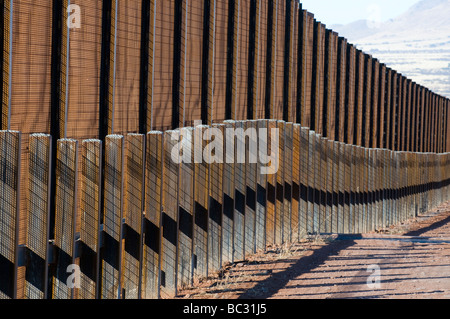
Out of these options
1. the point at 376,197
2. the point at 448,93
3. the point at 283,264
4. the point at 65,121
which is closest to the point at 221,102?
the point at 283,264

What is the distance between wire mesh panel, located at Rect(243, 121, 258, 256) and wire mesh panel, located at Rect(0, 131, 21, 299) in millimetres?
3128

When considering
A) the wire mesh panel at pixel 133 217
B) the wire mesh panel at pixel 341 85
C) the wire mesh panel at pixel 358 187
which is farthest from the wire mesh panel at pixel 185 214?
the wire mesh panel at pixel 341 85

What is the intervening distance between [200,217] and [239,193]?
864mm

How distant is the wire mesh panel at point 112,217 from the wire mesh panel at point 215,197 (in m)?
1.36

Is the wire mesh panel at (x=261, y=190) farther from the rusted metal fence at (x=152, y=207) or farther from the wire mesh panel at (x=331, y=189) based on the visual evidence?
the wire mesh panel at (x=331, y=189)

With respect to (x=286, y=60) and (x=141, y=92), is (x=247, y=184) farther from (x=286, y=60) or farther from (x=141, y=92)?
(x=286, y=60)

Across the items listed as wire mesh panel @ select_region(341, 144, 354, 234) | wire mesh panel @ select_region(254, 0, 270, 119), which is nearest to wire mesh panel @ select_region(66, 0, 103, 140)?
wire mesh panel @ select_region(254, 0, 270, 119)

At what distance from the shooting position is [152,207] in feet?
15.8

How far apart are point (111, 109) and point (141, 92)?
0.52m

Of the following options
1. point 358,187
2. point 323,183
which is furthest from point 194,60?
point 358,187

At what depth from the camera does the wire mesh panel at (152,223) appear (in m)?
4.81

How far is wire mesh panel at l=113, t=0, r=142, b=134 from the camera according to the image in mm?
5086
